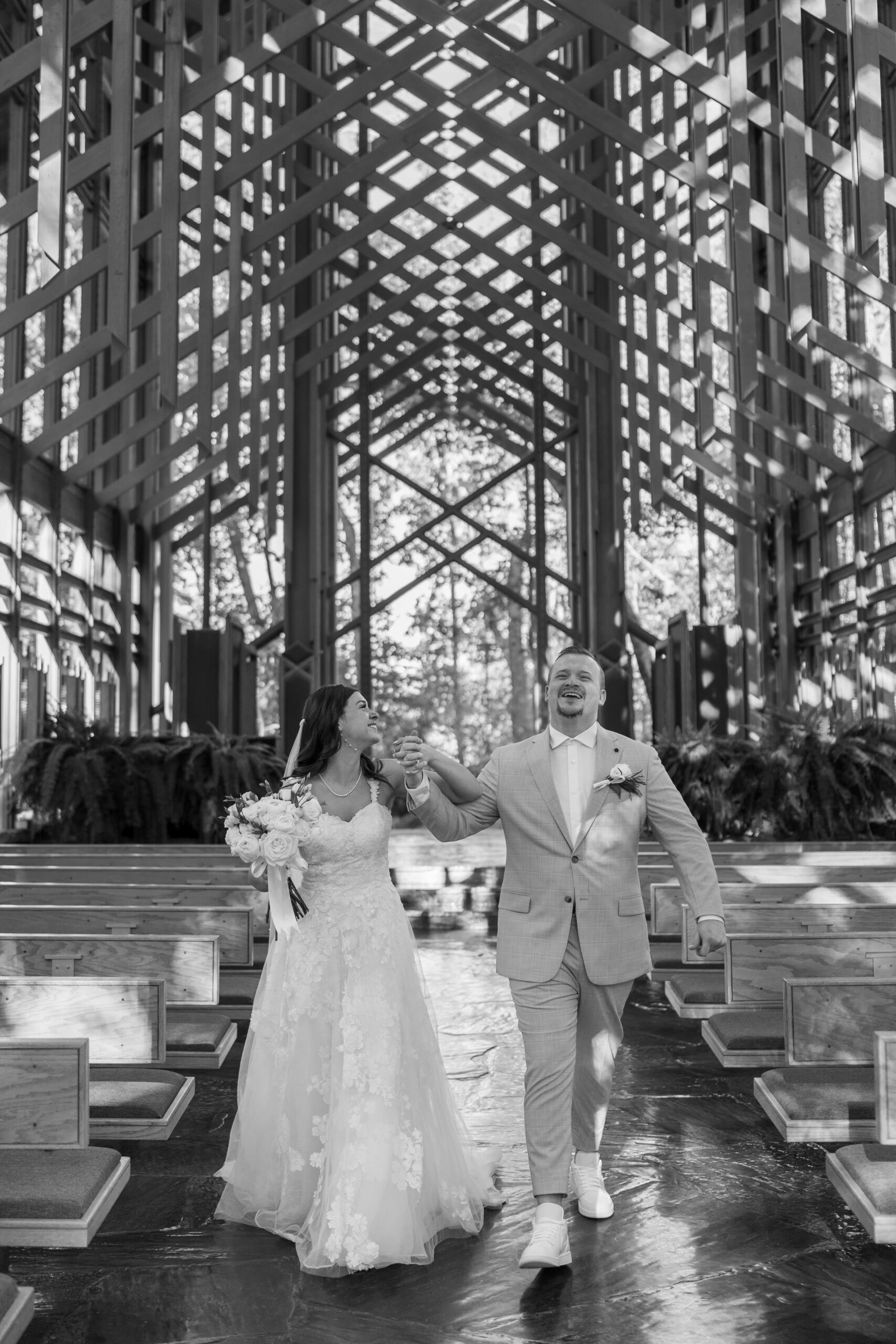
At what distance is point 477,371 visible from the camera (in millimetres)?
18906

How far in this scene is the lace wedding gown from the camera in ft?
11.2

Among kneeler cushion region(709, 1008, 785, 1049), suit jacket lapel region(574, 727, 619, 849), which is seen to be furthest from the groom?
kneeler cushion region(709, 1008, 785, 1049)

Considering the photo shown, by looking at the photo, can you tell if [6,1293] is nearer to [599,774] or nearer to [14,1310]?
[14,1310]

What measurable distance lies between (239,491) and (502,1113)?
1452 cm

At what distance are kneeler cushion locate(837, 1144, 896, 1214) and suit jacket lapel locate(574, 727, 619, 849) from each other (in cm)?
114

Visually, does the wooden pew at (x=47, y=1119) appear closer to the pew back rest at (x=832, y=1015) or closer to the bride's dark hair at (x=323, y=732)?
the bride's dark hair at (x=323, y=732)

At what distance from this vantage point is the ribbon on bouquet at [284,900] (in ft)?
12.5

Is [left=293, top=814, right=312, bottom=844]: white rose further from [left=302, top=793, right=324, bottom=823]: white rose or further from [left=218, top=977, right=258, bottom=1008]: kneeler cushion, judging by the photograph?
[left=218, top=977, right=258, bottom=1008]: kneeler cushion

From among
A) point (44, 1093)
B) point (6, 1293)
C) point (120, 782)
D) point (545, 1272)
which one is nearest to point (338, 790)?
point (44, 1093)

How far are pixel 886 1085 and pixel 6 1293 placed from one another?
2.17 metres

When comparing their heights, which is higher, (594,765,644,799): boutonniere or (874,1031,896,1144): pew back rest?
(594,765,644,799): boutonniere

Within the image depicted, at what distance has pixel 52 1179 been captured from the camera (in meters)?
3.68

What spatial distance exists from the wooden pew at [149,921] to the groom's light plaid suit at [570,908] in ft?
7.64

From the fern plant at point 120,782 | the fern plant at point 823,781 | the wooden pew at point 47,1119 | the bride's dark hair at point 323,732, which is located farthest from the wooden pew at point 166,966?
the fern plant at point 823,781
